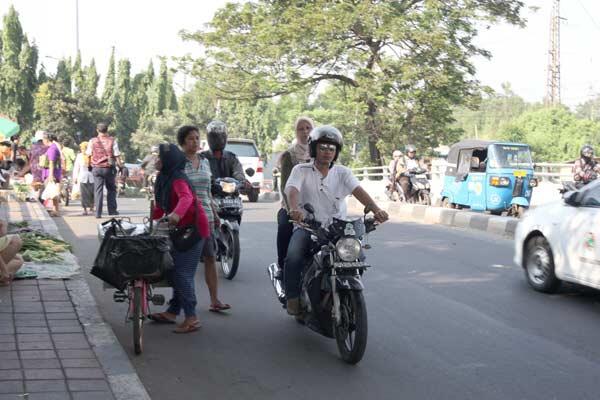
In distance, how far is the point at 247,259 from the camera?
10.8 meters

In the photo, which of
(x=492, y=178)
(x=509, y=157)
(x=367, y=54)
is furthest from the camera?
(x=367, y=54)

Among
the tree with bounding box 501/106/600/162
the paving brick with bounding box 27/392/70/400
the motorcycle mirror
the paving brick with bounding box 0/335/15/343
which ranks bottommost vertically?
the paving brick with bounding box 27/392/70/400

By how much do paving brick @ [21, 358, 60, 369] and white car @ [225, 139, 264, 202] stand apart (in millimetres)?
19920

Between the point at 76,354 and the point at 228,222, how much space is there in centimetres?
419

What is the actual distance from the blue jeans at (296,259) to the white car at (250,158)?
744 inches

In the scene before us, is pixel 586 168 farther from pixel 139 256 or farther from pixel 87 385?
pixel 87 385

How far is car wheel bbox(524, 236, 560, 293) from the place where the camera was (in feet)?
27.9

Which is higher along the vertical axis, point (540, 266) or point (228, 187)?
point (228, 187)

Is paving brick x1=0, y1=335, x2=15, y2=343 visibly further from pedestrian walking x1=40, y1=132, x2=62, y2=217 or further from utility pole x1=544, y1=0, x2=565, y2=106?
utility pole x1=544, y1=0, x2=565, y2=106

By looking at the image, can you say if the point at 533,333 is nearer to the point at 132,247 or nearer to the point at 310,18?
the point at 132,247

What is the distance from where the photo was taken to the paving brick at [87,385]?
4598 mm

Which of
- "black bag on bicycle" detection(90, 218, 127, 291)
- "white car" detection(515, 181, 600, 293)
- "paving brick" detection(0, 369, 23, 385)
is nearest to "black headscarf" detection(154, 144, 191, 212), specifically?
"black bag on bicycle" detection(90, 218, 127, 291)

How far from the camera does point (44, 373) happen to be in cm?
486

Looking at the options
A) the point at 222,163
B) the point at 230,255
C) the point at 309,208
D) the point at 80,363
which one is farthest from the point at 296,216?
the point at 222,163
